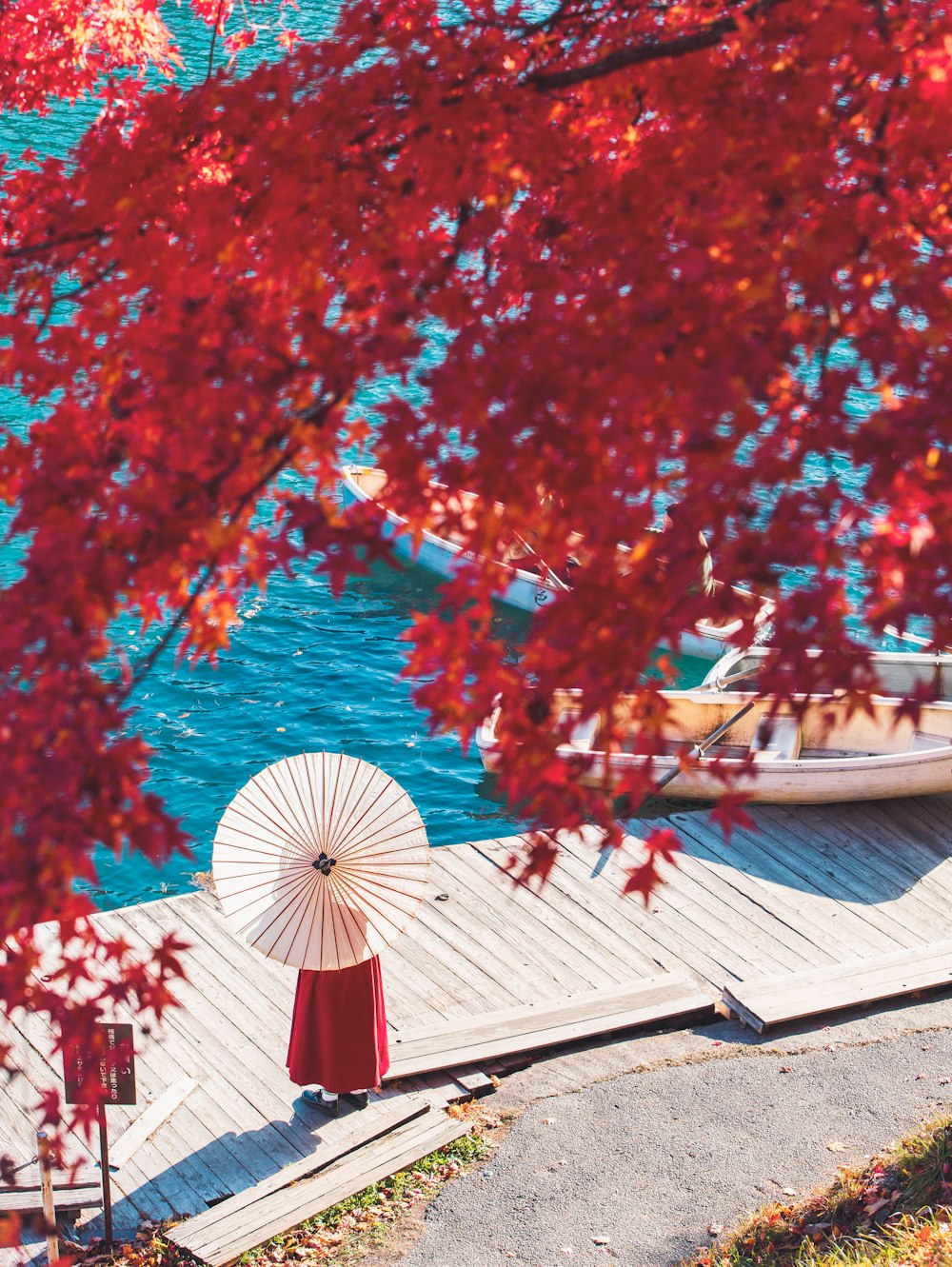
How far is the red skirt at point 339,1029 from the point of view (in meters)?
7.91

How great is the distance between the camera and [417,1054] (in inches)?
350

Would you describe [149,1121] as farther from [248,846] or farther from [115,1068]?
[248,846]

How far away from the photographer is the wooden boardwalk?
8289 millimetres

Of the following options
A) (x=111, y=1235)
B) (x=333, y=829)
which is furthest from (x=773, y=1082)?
(x=111, y=1235)

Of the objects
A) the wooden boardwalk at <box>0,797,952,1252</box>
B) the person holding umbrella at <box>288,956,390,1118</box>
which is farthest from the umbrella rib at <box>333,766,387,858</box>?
the wooden boardwalk at <box>0,797,952,1252</box>

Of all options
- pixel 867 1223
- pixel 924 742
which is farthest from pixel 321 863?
pixel 924 742

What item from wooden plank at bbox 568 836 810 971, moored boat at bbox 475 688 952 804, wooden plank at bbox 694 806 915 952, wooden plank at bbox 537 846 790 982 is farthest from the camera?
moored boat at bbox 475 688 952 804

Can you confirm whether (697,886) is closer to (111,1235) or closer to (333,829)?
(333,829)

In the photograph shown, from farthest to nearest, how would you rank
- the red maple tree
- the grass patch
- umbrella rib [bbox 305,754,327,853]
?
umbrella rib [bbox 305,754,327,853], the grass patch, the red maple tree

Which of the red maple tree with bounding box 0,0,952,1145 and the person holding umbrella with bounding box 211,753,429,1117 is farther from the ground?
the red maple tree with bounding box 0,0,952,1145

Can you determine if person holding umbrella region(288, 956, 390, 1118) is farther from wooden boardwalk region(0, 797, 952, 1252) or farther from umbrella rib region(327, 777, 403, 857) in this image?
umbrella rib region(327, 777, 403, 857)

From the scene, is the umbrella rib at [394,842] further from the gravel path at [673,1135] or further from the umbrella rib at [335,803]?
the gravel path at [673,1135]

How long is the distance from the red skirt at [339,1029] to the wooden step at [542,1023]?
61cm

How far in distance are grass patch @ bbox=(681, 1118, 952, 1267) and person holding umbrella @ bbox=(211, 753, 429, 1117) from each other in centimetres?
246
